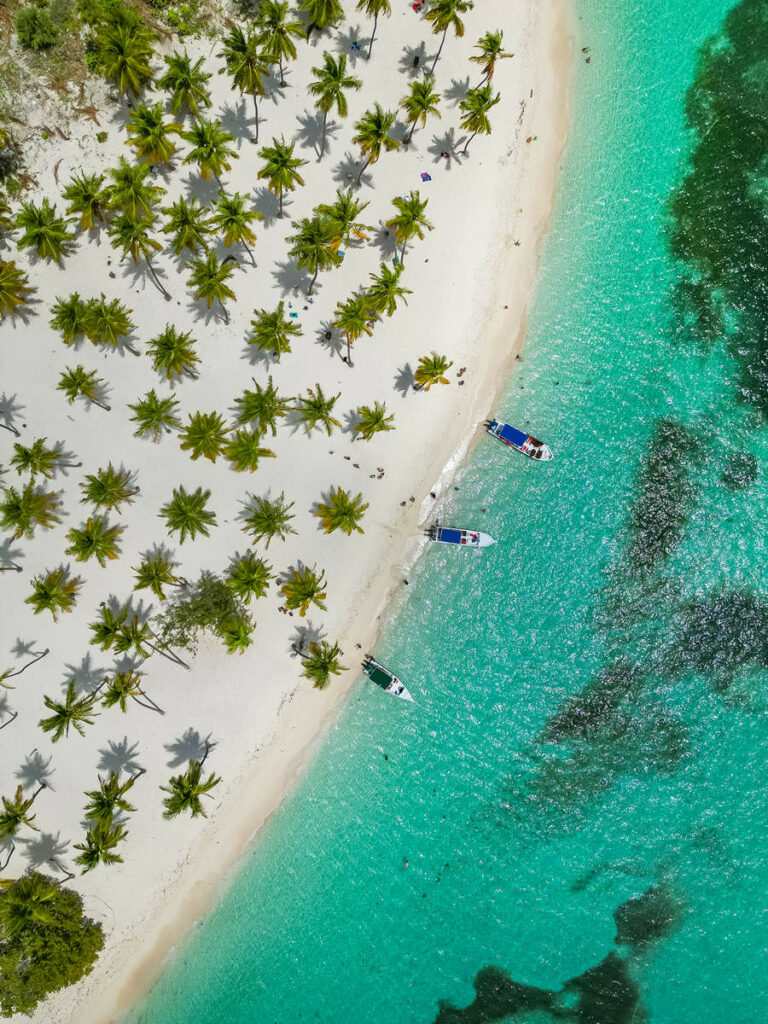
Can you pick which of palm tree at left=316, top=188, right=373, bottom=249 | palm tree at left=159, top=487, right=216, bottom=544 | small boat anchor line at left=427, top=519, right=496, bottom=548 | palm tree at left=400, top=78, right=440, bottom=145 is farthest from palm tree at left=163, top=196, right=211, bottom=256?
small boat anchor line at left=427, top=519, right=496, bottom=548

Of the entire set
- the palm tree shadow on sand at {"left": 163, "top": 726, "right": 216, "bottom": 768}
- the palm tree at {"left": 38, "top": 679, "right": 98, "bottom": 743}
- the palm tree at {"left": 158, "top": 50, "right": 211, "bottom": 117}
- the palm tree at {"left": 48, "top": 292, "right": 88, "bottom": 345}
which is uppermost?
the palm tree at {"left": 158, "top": 50, "right": 211, "bottom": 117}

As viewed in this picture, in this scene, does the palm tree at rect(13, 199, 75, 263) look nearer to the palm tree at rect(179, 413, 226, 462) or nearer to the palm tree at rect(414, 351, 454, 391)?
the palm tree at rect(179, 413, 226, 462)

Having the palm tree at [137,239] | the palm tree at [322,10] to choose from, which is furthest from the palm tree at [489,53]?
the palm tree at [137,239]

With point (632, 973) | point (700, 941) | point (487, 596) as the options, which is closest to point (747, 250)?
point (487, 596)

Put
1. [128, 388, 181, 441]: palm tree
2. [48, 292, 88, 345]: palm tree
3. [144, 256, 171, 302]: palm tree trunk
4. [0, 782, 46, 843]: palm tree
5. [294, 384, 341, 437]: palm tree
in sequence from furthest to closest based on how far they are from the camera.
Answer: [144, 256, 171, 302]: palm tree trunk → [294, 384, 341, 437]: palm tree → [128, 388, 181, 441]: palm tree → [48, 292, 88, 345]: palm tree → [0, 782, 46, 843]: palm tree

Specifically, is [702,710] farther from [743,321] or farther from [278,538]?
[278,538]

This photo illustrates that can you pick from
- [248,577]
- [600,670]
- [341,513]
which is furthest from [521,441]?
[248,577]

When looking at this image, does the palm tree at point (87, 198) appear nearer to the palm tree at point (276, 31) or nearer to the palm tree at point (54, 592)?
the palm tree at point (276, 31)
